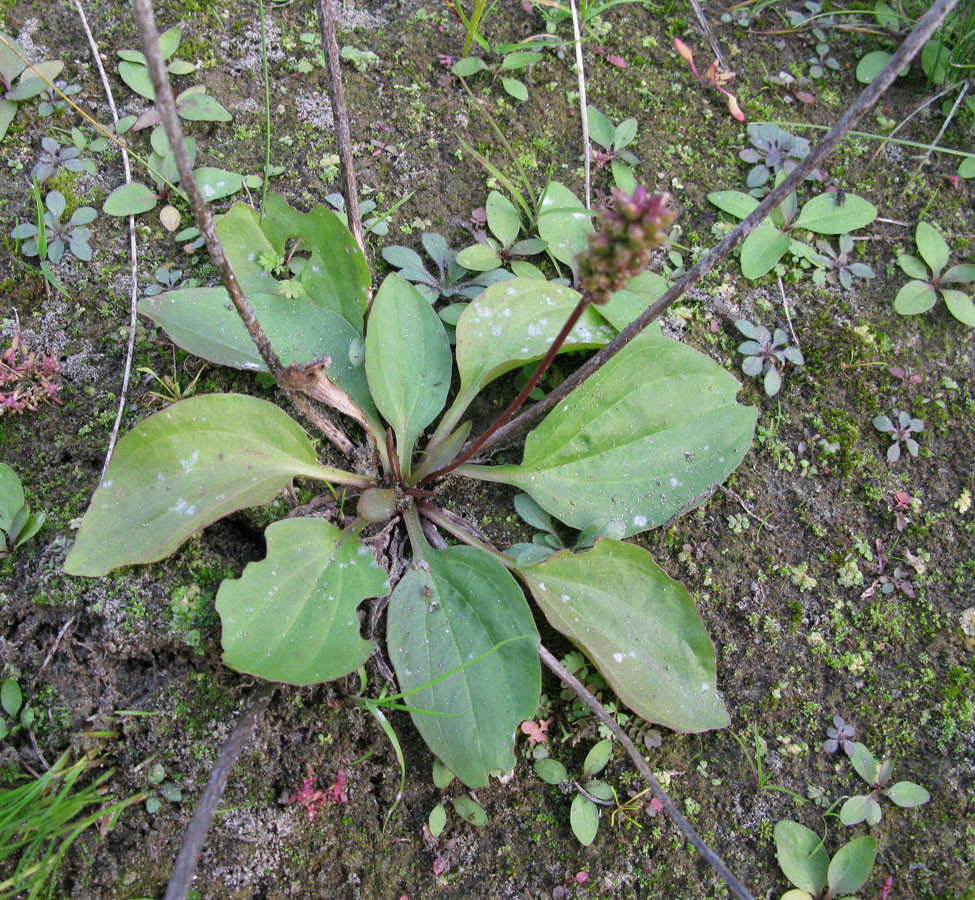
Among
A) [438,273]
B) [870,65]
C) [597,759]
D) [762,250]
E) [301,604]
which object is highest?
[870,65]

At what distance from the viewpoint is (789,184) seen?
164cm

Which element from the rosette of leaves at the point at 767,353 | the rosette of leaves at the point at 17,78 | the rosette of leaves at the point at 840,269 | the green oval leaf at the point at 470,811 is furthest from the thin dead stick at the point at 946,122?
the rosette of leaves at the point at 17,78

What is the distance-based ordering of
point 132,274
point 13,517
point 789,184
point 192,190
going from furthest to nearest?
point 132,274
point 13,517
point 789,184
point 192,190

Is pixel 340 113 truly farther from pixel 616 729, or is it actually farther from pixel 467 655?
pixel 616 729

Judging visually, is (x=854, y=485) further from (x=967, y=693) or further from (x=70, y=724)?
(x=70, y=724)

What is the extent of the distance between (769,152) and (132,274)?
2.43 m

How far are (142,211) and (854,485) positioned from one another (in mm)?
2607

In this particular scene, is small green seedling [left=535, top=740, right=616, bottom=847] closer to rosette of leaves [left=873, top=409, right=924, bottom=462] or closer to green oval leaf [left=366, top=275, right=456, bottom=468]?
green oval leaf [left=366, top=275, right=456, bottom=468]

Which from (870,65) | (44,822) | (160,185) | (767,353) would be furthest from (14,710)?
(870,65)

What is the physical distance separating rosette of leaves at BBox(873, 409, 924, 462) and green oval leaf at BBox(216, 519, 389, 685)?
1768mm

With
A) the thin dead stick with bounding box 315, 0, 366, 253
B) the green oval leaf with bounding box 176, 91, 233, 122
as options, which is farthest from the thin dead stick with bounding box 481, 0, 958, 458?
the green oval leaf with bounding box 176, 91, 233, 122

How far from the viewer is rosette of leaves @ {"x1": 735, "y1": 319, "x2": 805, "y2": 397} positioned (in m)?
2.56

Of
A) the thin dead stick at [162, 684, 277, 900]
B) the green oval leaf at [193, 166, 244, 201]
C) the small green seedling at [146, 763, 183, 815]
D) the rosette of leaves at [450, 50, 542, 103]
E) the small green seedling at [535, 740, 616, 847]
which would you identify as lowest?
the small green seedling at [535, 740, 616, 847]

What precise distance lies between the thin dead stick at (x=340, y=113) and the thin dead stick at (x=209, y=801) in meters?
1.40
